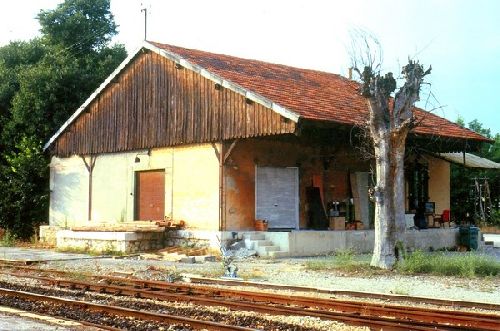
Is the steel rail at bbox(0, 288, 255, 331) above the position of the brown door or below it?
below

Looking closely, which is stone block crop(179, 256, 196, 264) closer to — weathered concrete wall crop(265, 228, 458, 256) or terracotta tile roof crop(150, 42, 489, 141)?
weathered concrete wall crop(265, 228, 458, 256)

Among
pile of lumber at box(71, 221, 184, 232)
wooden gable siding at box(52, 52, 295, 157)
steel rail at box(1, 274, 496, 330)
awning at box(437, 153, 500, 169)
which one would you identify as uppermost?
wooden gable siding at box(52, 52, 295, 157)

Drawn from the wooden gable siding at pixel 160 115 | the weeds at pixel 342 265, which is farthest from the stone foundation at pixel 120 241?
the weeds at pixel 342 265

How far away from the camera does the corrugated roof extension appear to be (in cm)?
1888

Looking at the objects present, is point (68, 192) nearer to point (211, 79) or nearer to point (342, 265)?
point (211, 79)

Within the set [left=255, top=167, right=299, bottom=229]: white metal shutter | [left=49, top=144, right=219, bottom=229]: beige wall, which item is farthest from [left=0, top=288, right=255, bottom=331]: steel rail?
[left=255, top=167, right=299, bottom=229]: white metal shutter

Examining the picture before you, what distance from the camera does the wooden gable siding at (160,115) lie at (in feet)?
64.0

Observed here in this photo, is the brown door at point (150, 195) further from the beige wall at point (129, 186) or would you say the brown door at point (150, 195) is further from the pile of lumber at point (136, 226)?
the pile of lumber at point (136, 226)

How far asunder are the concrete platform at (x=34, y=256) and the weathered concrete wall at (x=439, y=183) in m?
13.3

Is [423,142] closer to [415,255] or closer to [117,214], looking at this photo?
[415,255]

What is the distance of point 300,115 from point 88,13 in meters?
25.4

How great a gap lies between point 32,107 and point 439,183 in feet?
55.6

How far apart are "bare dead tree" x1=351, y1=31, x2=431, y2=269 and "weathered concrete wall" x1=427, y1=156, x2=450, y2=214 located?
10.6 metres

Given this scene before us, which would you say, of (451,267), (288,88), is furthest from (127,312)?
(288,88)
